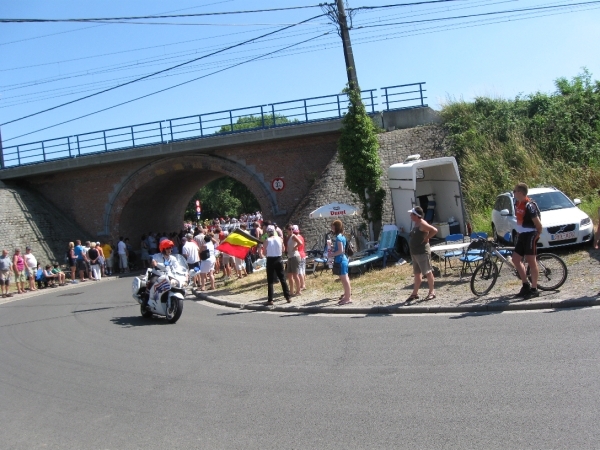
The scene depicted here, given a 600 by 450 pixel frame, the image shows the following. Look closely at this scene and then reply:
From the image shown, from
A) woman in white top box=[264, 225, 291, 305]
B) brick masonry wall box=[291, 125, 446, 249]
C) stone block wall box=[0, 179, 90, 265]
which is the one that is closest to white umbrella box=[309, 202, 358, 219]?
brick masonry wall box=[291, 125, 446, 249]

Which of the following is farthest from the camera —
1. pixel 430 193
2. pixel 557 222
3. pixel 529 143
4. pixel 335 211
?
pixel 529 143

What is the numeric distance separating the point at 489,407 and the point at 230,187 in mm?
76322

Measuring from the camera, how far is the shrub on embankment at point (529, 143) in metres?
22.2

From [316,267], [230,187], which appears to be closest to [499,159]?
[316,267]

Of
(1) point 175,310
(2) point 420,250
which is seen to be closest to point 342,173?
(1) point 175,310

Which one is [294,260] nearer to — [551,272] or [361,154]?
[551,272]

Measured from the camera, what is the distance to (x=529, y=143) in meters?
24.4

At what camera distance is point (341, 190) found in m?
27.9

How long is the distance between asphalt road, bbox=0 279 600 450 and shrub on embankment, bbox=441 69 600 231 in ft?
41.2

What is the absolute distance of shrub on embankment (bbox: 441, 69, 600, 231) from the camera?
22.2 metres

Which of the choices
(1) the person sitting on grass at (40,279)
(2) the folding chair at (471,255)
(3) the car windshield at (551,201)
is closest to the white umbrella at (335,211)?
(3) the car windshield at (551,201)

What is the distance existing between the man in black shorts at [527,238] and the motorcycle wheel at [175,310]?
6.43 m

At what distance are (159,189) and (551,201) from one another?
2590cm

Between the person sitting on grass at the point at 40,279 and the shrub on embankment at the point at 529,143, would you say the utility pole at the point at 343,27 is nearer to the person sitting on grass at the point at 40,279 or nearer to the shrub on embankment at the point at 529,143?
the shrub on embankment at the point at 529,143
